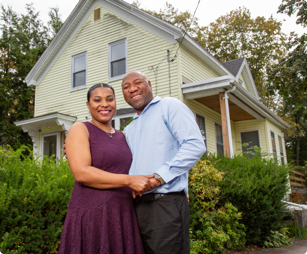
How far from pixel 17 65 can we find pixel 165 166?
74.2 feet

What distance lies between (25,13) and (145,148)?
94.9 ft

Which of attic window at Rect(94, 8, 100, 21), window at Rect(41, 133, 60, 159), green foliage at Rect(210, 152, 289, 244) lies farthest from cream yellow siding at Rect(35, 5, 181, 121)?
green foliage at Rect(210, 152, 289, 244)

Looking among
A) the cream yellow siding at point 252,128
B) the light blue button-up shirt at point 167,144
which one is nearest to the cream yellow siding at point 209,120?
the cream yellow siding at point 252,128

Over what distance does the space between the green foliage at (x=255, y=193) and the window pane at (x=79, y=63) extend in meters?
9.03

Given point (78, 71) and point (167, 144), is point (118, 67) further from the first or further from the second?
point (167, 144)

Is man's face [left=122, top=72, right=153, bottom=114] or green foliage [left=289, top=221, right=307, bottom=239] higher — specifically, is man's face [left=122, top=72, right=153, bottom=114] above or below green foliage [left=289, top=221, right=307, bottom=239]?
above

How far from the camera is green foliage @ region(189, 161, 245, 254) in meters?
4.79

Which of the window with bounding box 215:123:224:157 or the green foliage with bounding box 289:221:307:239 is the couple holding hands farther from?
the window with bounding box 215:123:224:157

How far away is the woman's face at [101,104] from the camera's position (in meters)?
2.26

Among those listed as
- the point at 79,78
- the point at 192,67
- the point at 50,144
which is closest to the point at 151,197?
the point at 192,67

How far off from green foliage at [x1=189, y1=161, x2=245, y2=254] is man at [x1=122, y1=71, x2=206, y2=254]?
2816mm

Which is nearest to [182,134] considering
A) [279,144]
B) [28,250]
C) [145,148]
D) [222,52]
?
[145,148]

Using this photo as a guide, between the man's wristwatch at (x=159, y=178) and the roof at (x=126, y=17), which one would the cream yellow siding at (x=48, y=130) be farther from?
the man's wristwatch at (x=159, y=178)

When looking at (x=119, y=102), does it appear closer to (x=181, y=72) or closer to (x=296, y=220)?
(x=181, y=72)
